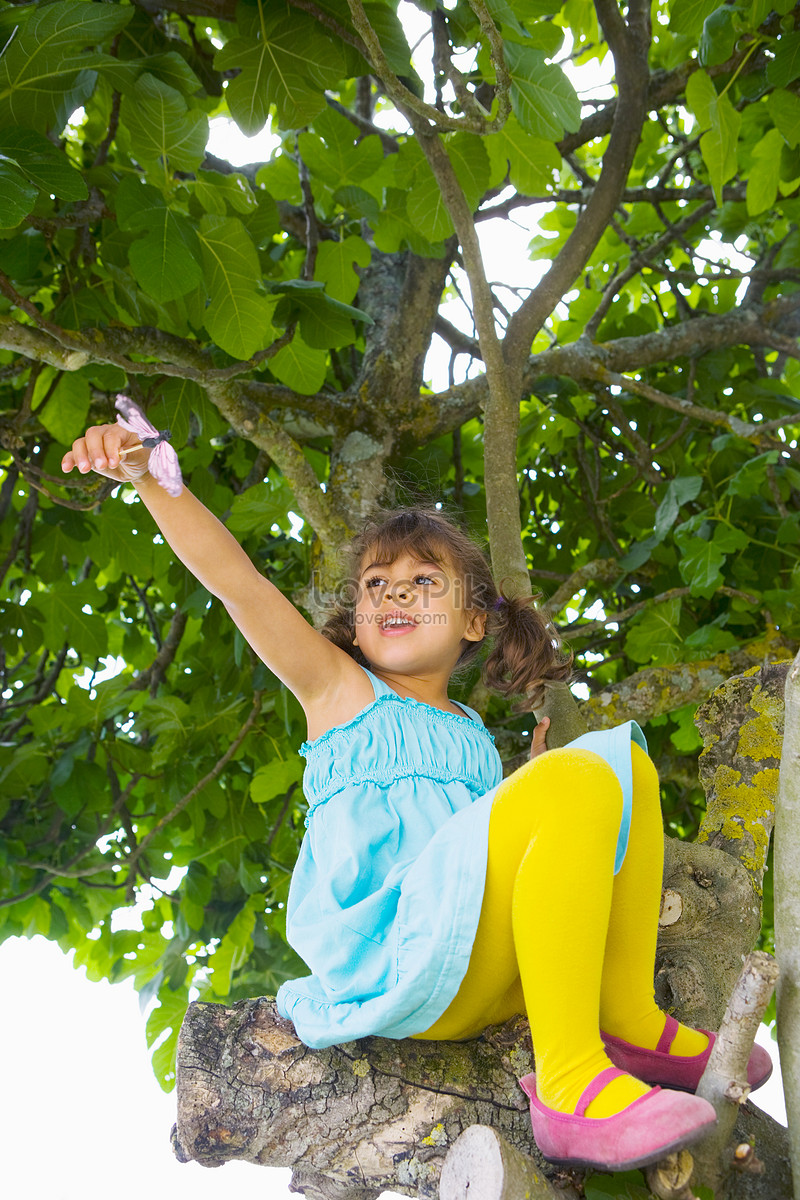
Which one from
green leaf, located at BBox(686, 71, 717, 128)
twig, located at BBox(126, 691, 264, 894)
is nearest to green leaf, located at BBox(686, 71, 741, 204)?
green leaf, located at BBox(686, 71, 717, 128)

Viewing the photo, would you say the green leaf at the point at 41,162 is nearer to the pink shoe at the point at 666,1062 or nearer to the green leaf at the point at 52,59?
the green leaf at the point at 52,59

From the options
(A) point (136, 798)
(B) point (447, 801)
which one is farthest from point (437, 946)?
(A) point (136, 798)

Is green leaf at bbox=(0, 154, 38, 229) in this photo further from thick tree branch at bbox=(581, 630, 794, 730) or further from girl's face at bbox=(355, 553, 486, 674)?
thick tree branch at bbox=(581, 630, 794, 730)

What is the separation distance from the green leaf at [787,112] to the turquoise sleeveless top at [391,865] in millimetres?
1321

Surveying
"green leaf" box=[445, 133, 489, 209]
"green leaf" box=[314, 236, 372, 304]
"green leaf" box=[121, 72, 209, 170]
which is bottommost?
"green leaf" box=[121, 72, 209, 170]

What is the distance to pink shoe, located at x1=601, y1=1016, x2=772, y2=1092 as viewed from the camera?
45.8 inches

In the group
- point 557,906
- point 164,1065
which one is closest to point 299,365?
point 557,906

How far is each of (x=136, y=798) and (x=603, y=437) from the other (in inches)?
75.8

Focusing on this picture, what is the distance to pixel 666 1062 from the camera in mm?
1174

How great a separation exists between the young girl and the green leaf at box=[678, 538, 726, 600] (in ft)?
2.41

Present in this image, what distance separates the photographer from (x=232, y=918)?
282 centimetres

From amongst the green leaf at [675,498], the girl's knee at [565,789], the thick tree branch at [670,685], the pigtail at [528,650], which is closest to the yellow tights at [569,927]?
the girl's knee at [565,789]

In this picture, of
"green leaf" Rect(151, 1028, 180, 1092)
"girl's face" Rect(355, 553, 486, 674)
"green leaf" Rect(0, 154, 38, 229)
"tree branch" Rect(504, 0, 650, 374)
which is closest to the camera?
"green leaf" Rect(0, 154, 38, 229)

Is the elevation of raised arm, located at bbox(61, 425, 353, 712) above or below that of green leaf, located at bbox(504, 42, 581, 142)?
below
